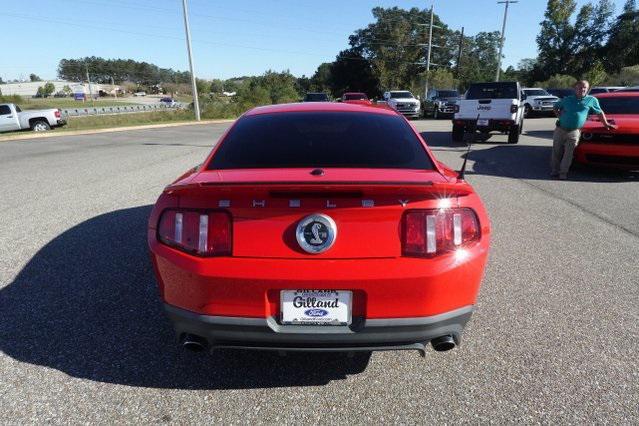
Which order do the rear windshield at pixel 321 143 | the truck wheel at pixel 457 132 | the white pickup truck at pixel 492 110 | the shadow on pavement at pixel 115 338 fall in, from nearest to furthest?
1. the shadow on pavement at pixel 115 338
2. the rear windshield at pixel 321 143
3. the white pickup truck at pixel 492 110
4. the truck wheel at pixel 457 132

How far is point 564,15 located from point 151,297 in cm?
7658

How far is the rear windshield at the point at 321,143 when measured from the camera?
102 inches

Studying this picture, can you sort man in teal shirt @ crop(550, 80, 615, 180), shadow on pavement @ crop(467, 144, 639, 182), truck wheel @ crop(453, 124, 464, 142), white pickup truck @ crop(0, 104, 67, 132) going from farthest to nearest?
white pickup truck @ crop(0, 104, 67, 132)
truck wheel @ crop(453, 124, 464, 142)
shadow on pavement @ crop(467, 144, 639, 182)
man in teal shirt @ crop(550, 80, 615, 180)

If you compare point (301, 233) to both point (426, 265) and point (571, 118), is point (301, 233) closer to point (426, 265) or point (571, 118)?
point (426, 265)

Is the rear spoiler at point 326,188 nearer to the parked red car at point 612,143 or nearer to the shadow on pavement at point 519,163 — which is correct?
the shadow on pavement at point 519,163

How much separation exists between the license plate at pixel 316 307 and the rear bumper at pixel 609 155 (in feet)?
25.8

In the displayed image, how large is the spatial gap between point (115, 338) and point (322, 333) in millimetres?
1603

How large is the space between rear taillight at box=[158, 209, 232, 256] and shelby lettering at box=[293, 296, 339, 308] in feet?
1.34

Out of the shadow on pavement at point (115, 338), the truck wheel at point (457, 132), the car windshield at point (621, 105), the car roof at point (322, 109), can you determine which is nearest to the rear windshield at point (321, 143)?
the car roof at point (322, 109)

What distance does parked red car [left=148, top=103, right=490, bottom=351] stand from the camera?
2.03 metres

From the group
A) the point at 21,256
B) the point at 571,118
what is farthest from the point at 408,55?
the point at 21,256

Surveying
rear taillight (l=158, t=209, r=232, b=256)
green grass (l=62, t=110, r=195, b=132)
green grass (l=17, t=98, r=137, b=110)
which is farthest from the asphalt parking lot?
green grass (l=17, t=98, r=137, b=110)

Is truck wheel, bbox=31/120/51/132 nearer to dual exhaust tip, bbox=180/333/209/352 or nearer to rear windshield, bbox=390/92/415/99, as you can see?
rear windshield, bbox=390/92/415/99

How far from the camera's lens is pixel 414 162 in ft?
8.48
